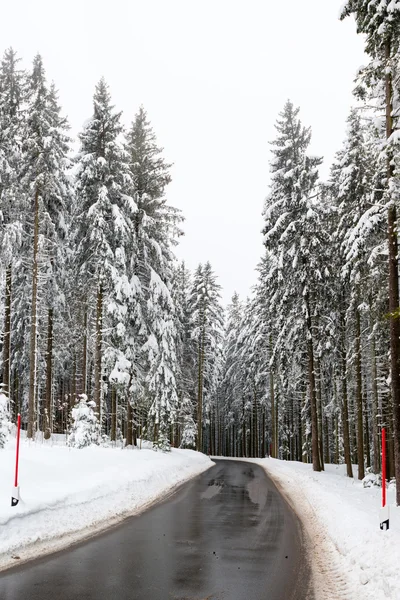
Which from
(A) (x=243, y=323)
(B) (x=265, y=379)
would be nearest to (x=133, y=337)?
(B) (x=265, y=379)

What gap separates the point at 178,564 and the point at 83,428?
12.2m

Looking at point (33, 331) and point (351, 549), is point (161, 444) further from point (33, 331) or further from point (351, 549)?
point (351, 549)

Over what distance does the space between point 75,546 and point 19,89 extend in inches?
853

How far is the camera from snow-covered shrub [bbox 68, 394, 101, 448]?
18.3 meters

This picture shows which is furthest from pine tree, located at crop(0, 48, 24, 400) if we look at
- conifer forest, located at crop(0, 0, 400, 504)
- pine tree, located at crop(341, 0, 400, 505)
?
pine tree, located at crop(341, 0, 400, 505)

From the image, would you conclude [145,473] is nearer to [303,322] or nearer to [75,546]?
[75,546]

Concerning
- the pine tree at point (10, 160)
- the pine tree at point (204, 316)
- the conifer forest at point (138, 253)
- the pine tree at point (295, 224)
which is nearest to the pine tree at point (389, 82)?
the conifer forest at point (138, 253)

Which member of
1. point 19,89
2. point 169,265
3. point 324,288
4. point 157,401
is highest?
point 19,89

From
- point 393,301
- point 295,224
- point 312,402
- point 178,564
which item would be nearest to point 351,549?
point 178,564

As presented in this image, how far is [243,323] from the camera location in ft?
175

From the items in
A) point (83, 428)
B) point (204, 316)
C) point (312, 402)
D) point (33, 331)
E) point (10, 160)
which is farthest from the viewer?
point (204, 316)

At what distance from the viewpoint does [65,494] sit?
1027cm

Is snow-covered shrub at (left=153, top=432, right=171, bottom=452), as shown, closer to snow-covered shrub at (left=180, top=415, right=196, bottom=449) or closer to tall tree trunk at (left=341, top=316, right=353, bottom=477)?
tall tree trunk at (left=341, top=316, right=353, bottom=477)

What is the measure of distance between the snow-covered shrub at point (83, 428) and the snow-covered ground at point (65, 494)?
856 millimetres
